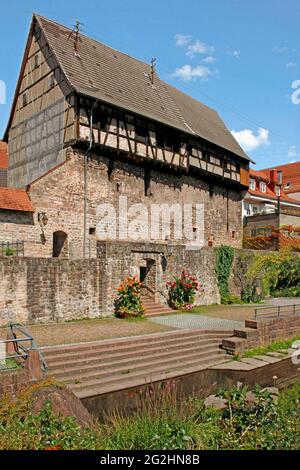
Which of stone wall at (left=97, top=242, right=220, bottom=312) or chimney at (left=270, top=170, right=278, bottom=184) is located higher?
chimney at (left=270, top=170, right=278, bottom=184)

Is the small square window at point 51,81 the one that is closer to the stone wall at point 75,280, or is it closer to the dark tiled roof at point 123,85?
the dark tiled roof at point 123,85

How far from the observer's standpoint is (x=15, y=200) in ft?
55.0

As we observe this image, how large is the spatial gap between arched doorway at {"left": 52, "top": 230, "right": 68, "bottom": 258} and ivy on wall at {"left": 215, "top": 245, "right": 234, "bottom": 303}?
826 centimetres

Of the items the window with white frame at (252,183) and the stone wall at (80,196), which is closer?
the stone wall at (80,196)

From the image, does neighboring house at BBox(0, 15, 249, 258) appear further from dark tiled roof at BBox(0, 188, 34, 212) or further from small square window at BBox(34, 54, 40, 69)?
dark tiled roof at BBox(0, 188, 34, 212)

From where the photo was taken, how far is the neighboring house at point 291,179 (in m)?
46.0

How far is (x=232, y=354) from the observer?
1277 cm

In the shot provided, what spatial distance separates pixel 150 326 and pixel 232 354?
3134mm

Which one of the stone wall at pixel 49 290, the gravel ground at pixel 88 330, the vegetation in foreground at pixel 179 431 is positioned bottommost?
the gravel ground at pixel 88 330

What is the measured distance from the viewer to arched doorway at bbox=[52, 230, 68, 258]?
19.2 meters

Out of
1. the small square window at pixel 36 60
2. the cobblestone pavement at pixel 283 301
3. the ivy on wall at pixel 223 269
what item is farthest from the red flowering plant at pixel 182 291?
the small square window at pixel 36 60

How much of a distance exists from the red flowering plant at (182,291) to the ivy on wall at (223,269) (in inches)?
140

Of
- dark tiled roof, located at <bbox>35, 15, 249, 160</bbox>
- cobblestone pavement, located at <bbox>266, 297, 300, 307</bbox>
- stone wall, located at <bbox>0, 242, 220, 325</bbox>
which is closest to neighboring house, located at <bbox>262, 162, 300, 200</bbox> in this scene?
dark tiled roof, located at <bbox>35, 15, 249, 160</bbox>

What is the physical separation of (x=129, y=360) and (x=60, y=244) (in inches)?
385
